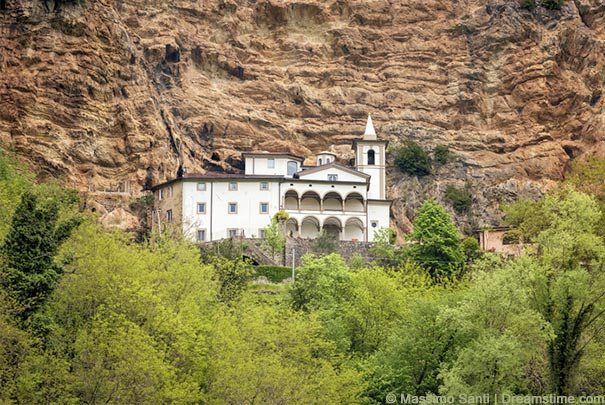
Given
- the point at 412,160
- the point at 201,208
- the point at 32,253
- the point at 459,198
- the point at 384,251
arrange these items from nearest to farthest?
the point at 32,253, the point at 384,251, the point at 201,208, the point at 459,198, the point at 412,160

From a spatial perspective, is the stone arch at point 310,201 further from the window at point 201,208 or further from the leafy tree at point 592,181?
the leafy tree at point 592,181

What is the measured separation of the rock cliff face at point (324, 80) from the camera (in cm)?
9025

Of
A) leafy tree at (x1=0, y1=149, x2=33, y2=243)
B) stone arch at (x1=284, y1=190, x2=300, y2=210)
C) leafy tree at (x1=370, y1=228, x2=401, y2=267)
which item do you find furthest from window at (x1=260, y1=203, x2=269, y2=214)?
leafy tree at (x1=0, y1=149, x2=33, y2=243)

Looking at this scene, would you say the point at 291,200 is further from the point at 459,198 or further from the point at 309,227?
the point at 459,198

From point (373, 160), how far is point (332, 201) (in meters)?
8.80

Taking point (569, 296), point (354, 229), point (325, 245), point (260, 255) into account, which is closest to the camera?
point (569, 296)

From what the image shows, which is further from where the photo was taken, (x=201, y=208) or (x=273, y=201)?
(x=273, y=201)

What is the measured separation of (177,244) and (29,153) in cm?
2737

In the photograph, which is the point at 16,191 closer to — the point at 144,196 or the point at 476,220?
the point at 144,196

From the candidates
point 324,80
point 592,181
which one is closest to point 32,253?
point 592,181

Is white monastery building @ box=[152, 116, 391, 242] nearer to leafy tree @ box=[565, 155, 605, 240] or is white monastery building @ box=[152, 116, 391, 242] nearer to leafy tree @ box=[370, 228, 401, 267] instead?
leafy tree @ box=[370, 228, 401, 267]

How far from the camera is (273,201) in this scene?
86438mm

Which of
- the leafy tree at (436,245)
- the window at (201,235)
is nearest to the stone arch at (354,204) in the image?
the leafy tree at (436,245)

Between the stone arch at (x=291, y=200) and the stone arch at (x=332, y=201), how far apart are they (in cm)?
253
